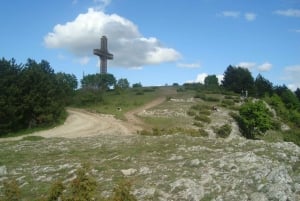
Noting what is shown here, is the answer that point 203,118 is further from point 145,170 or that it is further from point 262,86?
point 262,86

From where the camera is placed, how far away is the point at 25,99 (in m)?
46.1

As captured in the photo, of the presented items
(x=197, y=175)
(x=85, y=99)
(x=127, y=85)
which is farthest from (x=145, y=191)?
(x=127, y=85)

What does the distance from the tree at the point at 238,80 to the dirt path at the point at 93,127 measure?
166 feet

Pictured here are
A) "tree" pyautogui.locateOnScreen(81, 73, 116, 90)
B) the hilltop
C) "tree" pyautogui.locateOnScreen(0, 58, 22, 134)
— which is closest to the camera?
the hilltop

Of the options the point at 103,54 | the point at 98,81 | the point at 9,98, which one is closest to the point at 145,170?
the point at 9,98

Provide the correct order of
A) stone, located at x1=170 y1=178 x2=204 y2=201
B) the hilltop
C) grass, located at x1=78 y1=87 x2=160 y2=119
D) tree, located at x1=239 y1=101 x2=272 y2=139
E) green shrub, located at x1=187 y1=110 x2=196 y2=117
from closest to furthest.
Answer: stone, located at x1=170 y1=178 x2=204 y2=201 → the hilltop → tree, located at x1=239 y1=101 x2=272 y2=139 → green shrub, located at x1=187 y1=110 x2=196 y2=117 → grass, located at x1=78 y1=87 x2=160 y2=119

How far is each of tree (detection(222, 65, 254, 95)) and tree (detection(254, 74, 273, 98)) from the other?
5.18 feet

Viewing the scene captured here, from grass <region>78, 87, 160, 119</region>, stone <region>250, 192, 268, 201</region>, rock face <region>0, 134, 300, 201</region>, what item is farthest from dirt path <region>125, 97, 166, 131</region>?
stone <region>250, 192, 268, 201</region>

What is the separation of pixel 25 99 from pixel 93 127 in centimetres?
813

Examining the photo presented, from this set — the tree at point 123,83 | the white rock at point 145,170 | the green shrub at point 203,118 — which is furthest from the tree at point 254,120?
the tree at point 123,83

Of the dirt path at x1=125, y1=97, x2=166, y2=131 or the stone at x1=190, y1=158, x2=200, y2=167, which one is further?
the dirt path at x1=125, y1=97, x2=166, y2=131

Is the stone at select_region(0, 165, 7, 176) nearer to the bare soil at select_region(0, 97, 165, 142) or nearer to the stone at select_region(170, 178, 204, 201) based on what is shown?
the stone at select_region(170, 178, 204, 201)

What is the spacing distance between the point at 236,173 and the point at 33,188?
8692 millimetres

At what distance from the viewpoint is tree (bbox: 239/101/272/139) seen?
2173 inches
